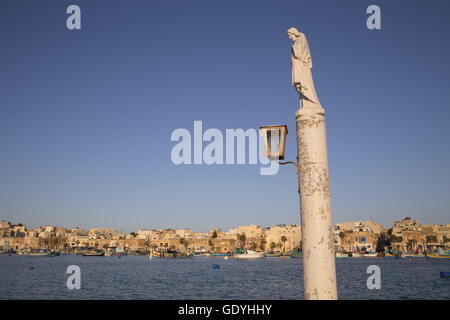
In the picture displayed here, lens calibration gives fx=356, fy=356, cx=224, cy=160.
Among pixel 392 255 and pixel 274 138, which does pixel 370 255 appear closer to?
pixel 392 255

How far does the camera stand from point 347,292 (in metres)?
38.2

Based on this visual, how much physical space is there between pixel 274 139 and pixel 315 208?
5.08 feet

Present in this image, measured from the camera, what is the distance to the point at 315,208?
5.51 meters

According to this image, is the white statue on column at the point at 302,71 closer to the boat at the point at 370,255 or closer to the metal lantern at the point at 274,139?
the metal lantern at the point at 274,139

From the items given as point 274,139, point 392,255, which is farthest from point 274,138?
point 392,255

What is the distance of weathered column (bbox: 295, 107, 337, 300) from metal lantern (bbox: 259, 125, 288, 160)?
458 millimetres

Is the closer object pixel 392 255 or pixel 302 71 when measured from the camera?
pixel 302 71

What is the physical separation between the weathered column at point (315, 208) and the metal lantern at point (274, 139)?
46 cm

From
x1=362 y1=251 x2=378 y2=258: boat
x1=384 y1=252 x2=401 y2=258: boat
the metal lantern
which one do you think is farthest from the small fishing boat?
the metal lantern

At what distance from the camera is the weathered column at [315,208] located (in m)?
5.38

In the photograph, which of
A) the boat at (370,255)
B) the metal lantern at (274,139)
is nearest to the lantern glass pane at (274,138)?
the metal lantern at (274,139)
